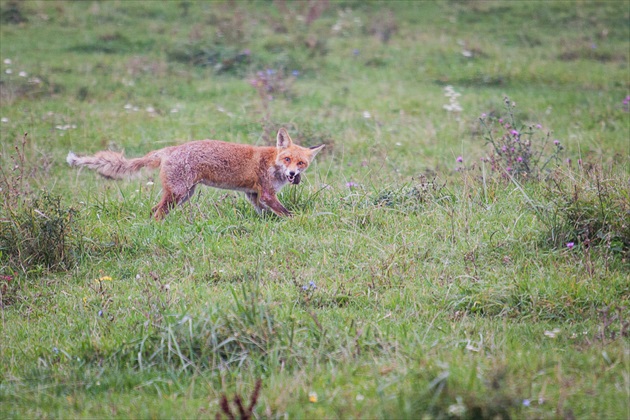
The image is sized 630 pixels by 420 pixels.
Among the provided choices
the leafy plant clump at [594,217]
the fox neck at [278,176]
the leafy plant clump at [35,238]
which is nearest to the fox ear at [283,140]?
the fox neck at [278,176]

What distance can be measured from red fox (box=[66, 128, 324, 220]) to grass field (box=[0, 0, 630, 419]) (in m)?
0.22

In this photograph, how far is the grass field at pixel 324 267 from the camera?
3.81 m

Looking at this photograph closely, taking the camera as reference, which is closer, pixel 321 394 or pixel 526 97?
pixel 321 394

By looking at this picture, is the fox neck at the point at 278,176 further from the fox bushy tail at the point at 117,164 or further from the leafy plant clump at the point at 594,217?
the leafy plant clump at the point at 594,217

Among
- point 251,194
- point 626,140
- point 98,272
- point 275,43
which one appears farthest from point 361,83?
point 98,272

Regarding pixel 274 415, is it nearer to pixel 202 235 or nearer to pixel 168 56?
pixel 202 235

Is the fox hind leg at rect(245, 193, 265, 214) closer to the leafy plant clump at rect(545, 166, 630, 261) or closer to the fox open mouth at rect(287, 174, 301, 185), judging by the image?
the fox open mouth at rect(287, 174, 301, 185)

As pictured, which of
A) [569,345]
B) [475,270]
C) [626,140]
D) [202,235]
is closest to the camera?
[569,345]

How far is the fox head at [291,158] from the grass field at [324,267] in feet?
0.82

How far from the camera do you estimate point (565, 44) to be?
15.6 metres

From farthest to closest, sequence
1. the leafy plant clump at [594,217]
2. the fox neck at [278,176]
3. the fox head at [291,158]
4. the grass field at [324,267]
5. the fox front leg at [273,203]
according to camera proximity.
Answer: the fox neck at [278,176]
the fox head at [291,158]
the fox front leg at [273,203]
the leafy plant clump at [594,217]
the grass field at [324,267]

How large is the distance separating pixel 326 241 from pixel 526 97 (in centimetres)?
788

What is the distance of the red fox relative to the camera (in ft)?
22.8

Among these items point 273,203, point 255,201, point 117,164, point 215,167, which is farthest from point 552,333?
point 117,164
